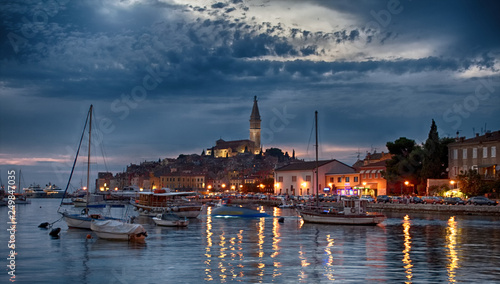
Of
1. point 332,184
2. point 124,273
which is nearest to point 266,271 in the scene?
point 124,273

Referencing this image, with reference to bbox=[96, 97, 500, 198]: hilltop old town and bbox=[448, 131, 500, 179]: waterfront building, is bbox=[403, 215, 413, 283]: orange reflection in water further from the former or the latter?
bbox=[448, 131, 500, 179]: waterfront building

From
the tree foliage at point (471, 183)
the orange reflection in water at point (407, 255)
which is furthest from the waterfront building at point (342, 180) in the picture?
the orange reflection in water at point (407, 255)

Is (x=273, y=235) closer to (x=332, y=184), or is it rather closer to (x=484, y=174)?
(x=484, y=174)

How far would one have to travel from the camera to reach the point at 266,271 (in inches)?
972

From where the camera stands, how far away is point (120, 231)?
3619 cm

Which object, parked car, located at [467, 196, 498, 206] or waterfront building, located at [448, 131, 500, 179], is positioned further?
waterfront building, located at [448, 131, 500, 179]

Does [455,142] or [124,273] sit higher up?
[455,142]

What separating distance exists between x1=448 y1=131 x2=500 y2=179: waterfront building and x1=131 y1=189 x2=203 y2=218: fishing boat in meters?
35.2

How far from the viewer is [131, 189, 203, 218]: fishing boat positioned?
64.3m

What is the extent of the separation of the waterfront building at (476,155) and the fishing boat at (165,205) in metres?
35.2

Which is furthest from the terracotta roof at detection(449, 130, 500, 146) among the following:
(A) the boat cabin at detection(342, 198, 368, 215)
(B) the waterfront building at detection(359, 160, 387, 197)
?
(A) the boat cabin at detection(342, 198, 368, 215)

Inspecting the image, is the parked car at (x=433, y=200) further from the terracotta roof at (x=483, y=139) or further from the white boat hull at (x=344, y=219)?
the white boat hull at (x=344, y=219)

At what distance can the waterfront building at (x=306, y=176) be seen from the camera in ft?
357

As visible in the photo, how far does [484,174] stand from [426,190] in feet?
38.2
